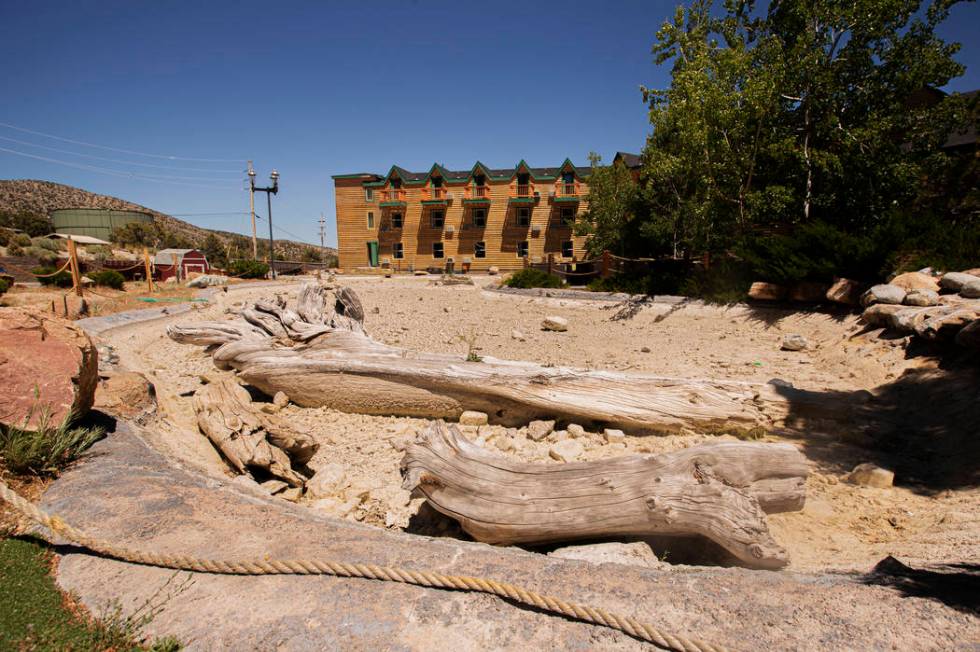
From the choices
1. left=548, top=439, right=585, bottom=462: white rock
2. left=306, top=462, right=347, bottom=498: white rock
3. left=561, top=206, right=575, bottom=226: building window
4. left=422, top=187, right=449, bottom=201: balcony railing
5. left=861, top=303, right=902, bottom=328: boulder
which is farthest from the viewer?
left=422, top=187, right=449, bottom=201: balcony railing

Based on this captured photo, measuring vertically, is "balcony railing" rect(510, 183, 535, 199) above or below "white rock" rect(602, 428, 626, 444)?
above

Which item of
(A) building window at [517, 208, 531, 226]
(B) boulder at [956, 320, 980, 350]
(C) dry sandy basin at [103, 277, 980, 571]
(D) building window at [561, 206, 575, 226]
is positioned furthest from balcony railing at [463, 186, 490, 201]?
(B) boulder at [956, 320, 980, 350]

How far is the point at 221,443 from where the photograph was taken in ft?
15.2

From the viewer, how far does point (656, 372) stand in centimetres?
773

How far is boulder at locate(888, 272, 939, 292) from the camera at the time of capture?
8413 millimetres

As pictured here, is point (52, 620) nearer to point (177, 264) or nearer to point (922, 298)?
point (922, 298)

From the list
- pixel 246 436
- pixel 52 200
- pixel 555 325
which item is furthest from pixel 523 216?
pixel 52 200

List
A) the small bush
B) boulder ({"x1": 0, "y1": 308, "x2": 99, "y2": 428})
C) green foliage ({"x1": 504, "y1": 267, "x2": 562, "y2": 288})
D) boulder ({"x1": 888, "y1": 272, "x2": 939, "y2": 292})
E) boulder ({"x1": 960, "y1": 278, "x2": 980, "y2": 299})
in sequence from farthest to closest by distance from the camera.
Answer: green foliage ({"x1": 504, "y1": 267, "x2": 562, "y2": 288}) → the small bush → boulder ({"x1": 888, "y1": 272, "x2": 939, "y2": 292}) → boulder ({"x1": 960, "y1": 278, "x2": 980, "y2": 299}) → boulder ({"x1": 0, "y1": 308, "x2": 99, "y2": 428})

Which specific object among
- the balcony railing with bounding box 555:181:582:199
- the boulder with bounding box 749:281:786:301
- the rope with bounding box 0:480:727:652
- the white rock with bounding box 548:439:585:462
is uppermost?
the balcony railing with bounding box 555:181:582:199

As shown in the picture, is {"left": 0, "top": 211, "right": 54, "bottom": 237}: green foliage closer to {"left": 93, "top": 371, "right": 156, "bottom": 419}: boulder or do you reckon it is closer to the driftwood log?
the driftwood log

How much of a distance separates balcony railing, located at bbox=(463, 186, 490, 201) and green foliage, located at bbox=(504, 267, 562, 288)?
50.7 ft

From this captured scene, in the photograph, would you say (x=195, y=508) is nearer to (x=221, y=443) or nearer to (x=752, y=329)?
Answer: (x=221, y=443)

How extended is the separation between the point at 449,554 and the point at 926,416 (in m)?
6.11

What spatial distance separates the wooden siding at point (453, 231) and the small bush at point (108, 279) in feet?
58.0
